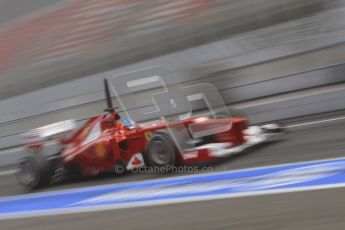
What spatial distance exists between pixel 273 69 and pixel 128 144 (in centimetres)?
407

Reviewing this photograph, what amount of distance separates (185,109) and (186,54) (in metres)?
5.29

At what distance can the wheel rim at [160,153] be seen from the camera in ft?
20.3

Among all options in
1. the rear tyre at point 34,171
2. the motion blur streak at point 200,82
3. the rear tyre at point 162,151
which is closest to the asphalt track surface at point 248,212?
the motion blur streak at point 200,82

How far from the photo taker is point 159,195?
541cm

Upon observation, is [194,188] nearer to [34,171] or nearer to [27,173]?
[34,171]

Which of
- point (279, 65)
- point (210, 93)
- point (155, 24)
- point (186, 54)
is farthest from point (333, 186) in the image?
point (155, 24)

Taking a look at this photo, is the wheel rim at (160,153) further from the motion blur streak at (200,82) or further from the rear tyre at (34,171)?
the rear tyre at (34,171)

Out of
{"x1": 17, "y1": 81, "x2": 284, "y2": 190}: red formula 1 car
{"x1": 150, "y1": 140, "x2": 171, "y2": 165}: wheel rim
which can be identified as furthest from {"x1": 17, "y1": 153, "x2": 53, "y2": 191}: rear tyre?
{"x1": 150, "y1": 140, "x2": 171, "y2": 165}: wheel rim

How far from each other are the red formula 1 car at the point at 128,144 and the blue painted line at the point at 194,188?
34 cm

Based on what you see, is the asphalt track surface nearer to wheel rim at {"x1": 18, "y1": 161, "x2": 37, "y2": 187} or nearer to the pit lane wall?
wheel rim at {"x1": 18, "y1": 161, "x2": 37, "y2": 187}

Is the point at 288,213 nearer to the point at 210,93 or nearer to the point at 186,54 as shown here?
the point at 210,93

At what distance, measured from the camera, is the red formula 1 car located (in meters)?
6.22

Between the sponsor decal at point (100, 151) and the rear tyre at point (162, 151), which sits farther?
the sponsor decal at point (100, 151)

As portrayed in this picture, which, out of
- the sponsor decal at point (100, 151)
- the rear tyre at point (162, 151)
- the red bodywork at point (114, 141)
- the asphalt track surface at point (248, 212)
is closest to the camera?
the asphalt track surface at point (248, 212)
